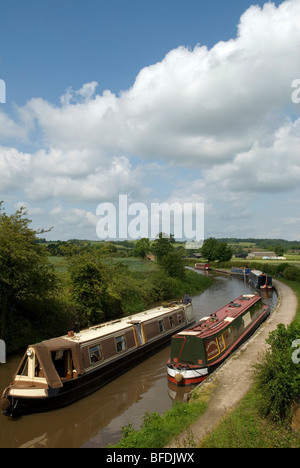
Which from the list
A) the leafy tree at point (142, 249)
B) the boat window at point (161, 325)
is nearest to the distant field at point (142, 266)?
the boat window at point (161, 325)

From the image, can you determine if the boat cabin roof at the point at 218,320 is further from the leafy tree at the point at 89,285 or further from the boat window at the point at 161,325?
the leafy tree at the point at 89,285

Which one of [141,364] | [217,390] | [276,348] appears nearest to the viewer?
[276,348]

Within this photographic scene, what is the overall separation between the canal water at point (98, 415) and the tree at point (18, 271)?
2298mm

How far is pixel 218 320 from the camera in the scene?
14531 millimetres

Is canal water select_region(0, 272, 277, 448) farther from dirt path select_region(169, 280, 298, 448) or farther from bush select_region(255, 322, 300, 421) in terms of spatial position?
bush select_region(255, 322, 300, 421)

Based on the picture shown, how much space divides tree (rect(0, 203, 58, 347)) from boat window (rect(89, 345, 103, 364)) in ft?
16.2

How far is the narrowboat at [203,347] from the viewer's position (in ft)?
36.7

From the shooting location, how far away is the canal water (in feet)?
28.3

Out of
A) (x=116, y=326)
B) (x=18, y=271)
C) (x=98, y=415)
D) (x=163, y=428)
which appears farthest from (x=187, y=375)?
(x=18, y=271)

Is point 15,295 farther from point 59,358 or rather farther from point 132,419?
point 132,419

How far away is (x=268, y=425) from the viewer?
7.02 metres

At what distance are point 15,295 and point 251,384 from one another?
1104 centimetres

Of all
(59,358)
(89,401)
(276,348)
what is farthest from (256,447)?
(59,358)

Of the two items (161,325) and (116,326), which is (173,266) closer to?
A: (161,325)
